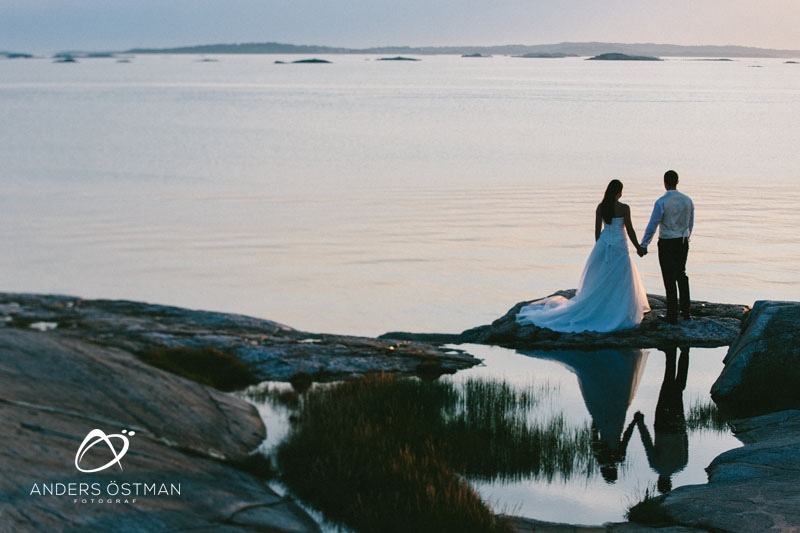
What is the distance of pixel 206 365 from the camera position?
14625 millimetres

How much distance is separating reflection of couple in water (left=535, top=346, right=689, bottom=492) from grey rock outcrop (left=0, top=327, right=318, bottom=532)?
412cm

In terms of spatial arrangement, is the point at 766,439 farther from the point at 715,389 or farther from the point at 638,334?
the point at 638,334

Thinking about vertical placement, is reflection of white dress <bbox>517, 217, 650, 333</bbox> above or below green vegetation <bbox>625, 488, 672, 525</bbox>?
above

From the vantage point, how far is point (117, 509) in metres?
8.41

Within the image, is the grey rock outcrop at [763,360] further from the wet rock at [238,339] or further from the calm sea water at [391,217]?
the wet rock at [238,339]

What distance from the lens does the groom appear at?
1684 centimetres

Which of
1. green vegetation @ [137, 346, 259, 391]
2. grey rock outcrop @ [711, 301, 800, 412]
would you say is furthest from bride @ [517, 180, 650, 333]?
green vegetation @ [137, 346, 259, 391]

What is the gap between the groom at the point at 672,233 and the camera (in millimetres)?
16844

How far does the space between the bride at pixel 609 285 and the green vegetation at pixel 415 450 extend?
12.7 feet

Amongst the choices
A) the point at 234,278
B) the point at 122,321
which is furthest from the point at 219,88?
the point at 122,321

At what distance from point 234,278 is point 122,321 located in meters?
9.64

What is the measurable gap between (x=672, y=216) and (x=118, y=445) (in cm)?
1095

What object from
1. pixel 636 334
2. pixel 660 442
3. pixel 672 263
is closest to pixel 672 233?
pixel 672 263

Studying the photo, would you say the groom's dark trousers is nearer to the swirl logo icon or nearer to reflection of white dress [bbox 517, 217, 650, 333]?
reflection of white dress [bbox 517, 217, 650, 333]
